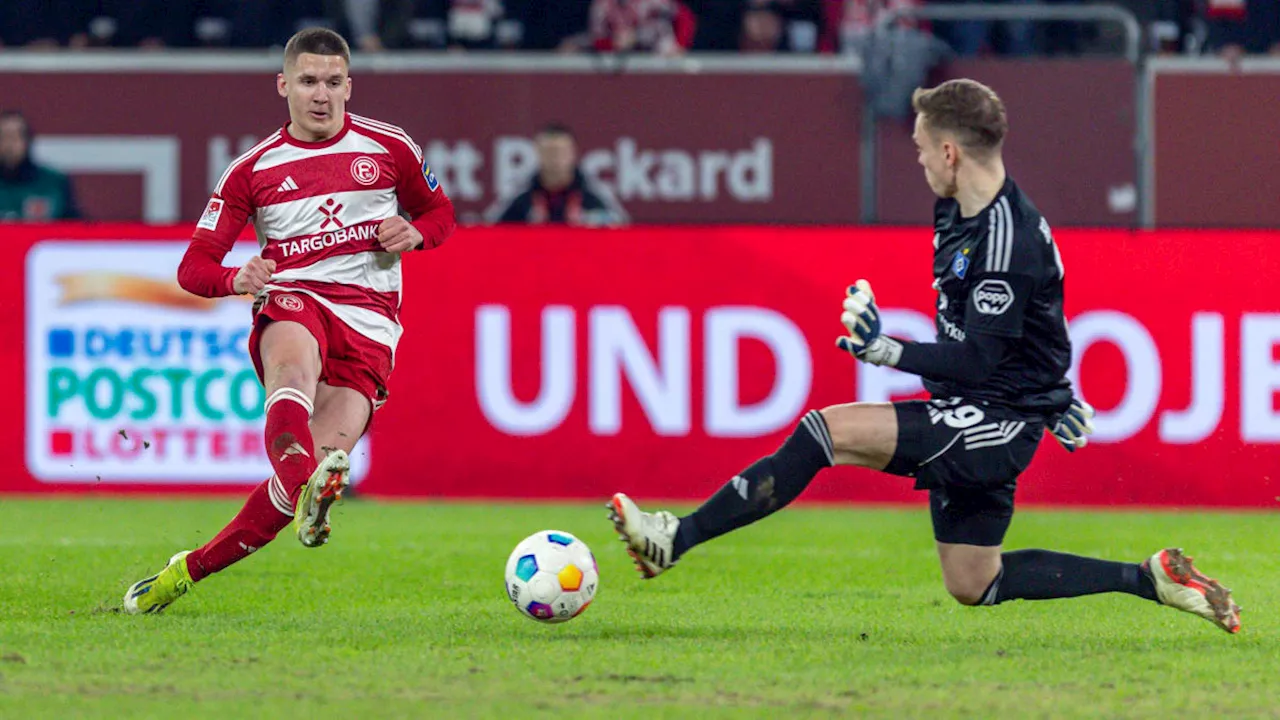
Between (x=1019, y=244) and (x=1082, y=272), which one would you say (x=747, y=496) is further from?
(x=1082, y=272)

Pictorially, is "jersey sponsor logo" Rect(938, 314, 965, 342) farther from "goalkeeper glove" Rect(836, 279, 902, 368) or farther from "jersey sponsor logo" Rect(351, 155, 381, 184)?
"jersey sponsor logo" Rect(351, 155, 381, 184)

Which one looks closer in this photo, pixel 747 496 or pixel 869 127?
pixel 747 496

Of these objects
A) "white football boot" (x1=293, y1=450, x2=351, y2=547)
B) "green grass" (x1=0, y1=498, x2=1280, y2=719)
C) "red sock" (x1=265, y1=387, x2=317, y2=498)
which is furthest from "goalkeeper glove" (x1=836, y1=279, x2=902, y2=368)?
"red sock" (x1=265, y1=387, x2=317, y2=498)

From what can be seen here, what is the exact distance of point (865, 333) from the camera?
18.9ft

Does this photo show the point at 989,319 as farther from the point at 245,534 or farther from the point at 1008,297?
the point at 245,534

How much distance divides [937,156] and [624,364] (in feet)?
17.4

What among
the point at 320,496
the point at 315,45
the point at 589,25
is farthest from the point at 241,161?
the point at 589,25

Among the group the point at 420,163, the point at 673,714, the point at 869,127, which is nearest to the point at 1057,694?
the point at 673,714

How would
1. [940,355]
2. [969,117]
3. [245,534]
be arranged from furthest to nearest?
[245,534] → [969,117] → [940,355]

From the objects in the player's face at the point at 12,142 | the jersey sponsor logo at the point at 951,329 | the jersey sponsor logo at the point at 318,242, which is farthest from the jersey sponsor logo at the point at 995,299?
the player's face at the point at 12,142

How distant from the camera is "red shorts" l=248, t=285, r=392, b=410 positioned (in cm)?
679

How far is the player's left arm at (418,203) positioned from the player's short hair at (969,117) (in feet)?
6.27

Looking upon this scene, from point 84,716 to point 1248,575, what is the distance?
5306 millimetres

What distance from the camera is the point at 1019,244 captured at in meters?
5.98
